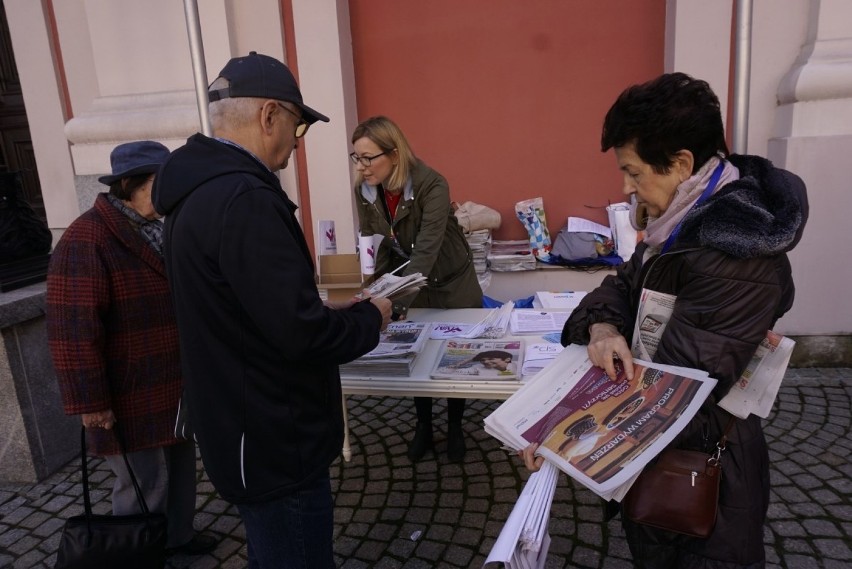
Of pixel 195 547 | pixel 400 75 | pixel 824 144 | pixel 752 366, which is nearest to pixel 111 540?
pixel 195 547

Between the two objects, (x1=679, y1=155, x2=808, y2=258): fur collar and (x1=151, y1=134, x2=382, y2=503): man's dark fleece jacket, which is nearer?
(x1=679, y1=155, x2=808, y2=258): fur collar

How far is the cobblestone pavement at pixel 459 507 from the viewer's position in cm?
247

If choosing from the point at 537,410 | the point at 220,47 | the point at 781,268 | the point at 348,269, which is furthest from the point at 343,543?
the point at 220,47

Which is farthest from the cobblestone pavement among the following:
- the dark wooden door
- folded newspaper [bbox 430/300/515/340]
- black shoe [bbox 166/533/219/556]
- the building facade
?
the dark wooden door

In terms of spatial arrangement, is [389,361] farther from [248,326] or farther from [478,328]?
[248,326]

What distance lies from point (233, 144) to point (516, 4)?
13.4 feet

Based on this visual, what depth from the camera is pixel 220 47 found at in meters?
4.85

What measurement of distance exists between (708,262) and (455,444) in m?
2.24

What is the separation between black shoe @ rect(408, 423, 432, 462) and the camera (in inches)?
128

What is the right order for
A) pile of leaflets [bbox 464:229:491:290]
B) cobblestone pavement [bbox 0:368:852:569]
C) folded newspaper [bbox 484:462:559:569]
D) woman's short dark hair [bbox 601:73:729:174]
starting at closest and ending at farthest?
folded newspaper [bbox 484:462:559:569] → woman's short dark hair [bbox 601:73:729:174] → cobblestone pavement [bbox 0:368:852:569] → pile of leaflets [bbox 464:229:491:290]

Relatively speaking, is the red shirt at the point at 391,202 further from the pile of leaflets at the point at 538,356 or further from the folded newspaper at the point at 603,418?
the folded newspaper at the point at 603,418

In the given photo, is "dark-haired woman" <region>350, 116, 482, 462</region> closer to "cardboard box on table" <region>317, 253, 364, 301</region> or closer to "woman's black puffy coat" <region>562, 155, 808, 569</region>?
"cardboard box on table" <region>317, 253, 364, 301</region>

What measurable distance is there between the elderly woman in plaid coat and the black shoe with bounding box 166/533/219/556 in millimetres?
295

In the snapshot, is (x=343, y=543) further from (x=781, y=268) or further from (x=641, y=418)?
(x=781, y=268)
